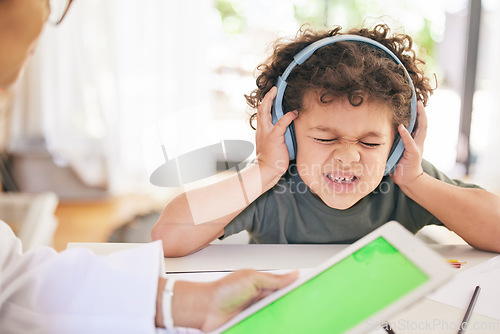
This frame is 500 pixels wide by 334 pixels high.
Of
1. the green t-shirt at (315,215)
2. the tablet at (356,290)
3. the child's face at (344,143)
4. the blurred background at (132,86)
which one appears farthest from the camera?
the blurred background at (132,86)

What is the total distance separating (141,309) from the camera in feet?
1.36

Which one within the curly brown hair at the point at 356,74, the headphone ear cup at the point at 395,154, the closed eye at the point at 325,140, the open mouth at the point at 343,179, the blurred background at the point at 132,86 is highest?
the curly brown hair at the point at 356,74

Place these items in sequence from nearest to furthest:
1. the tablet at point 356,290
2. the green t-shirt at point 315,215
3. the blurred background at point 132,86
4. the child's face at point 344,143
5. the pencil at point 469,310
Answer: the tablet at point 356,290
the pencil at point 469,310
the child's face at point 344,143
the green t-shirt at point 315,215
the blurred background at point 132,86

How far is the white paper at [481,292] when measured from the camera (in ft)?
1.62

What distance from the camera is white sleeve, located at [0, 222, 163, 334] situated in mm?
410

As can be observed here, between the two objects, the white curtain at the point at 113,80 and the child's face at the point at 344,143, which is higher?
the child's face at the point at 344,143

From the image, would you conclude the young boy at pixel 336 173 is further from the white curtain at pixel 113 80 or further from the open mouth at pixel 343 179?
the white curtain at pixel 113 80

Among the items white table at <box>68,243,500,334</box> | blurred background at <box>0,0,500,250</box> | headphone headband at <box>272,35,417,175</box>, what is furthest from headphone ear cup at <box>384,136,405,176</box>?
blurred background at <box>0,0,500,250</box>

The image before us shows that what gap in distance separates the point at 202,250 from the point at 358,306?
1.00ft

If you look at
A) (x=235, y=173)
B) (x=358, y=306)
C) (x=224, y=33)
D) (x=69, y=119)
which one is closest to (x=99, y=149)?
(x=69, y=119)

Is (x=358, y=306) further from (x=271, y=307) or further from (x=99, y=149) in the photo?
(x=99, y=149)

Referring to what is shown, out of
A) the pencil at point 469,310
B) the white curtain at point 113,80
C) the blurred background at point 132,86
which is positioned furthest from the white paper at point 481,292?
the white curtain at point 113,80

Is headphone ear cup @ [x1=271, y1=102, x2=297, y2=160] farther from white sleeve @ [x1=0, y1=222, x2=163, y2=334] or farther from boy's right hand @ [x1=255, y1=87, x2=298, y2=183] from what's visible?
white sleeve @ [x1=0, y1=222, x2=163, y2=334]

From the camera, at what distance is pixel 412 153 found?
0.64m
